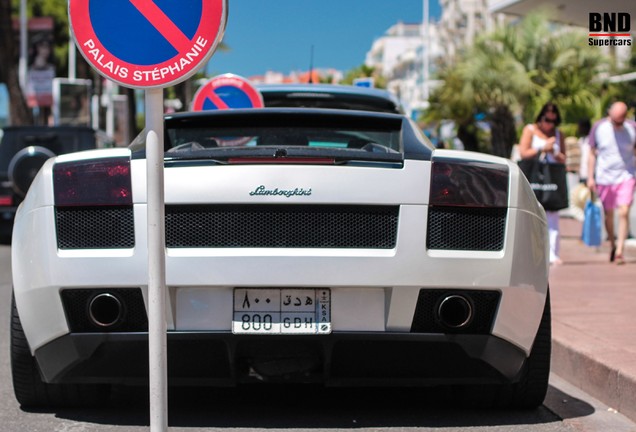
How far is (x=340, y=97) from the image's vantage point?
28.3 feet

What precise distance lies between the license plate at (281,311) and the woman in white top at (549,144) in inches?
278

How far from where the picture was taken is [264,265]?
14.2 feet

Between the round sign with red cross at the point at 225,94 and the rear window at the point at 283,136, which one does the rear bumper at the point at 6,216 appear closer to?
the round sign with red cross at the point at 225,94

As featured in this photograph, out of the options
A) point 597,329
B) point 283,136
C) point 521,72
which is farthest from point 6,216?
point 521,72

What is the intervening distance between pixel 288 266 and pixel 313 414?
0.92 m

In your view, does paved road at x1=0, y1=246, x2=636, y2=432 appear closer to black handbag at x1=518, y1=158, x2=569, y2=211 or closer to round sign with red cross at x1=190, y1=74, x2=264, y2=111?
round sign with red cross at x1=190, y1=74, x2=264, y2=111

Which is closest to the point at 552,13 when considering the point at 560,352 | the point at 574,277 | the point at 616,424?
the point at 574,277

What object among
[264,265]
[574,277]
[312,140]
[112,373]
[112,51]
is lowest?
[574,277]

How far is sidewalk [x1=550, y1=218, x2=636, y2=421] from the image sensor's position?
5.36m

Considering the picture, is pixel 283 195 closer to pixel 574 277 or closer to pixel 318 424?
pixel 318 424

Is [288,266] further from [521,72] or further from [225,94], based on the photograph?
[521,72]

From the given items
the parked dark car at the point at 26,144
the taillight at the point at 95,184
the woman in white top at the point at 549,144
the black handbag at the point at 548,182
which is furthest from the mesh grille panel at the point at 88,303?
the parked dark car at the point at 26,144

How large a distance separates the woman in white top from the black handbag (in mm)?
90

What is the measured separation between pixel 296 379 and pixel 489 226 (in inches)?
39.2
